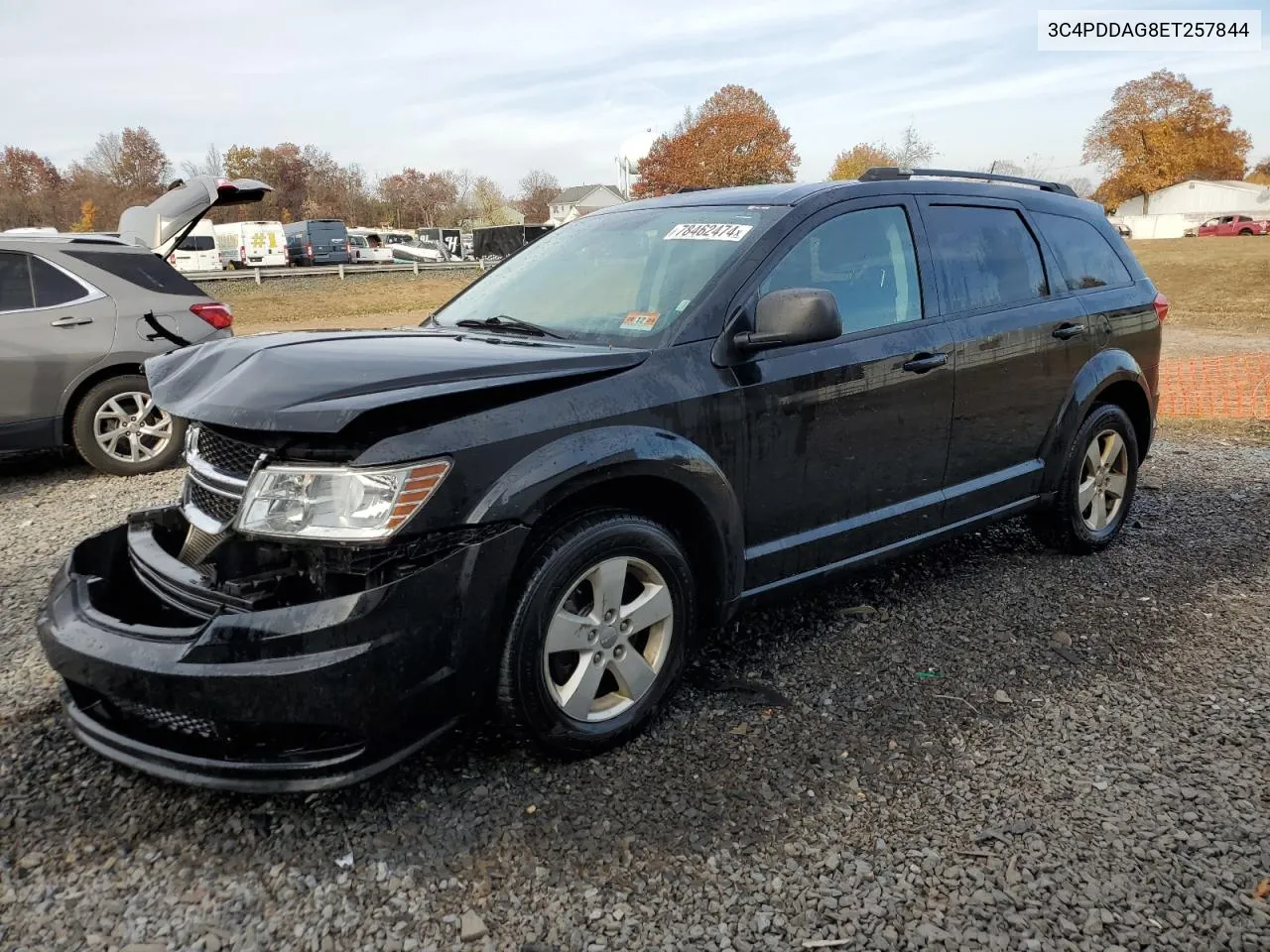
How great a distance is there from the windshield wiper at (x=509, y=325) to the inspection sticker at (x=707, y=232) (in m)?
0.64

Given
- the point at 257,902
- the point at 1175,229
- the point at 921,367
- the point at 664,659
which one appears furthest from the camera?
the point at 1175,229

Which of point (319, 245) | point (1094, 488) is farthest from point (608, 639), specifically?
point (319, 245)

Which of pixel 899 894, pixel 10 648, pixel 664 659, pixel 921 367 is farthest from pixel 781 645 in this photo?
pixel 10 648

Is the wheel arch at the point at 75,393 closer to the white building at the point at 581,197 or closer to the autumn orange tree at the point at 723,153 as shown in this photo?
the autumn orange tree at the point at 723,153

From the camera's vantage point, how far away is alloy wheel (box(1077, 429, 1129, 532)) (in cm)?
478

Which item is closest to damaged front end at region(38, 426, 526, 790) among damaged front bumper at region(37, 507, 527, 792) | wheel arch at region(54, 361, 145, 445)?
damaged front bumper at region(37, 507, 527, 792)

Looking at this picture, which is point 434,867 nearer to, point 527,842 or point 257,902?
point 527,842

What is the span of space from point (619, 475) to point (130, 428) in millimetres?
5315

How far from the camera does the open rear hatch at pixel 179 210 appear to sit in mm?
6992

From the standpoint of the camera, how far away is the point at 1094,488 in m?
4.83

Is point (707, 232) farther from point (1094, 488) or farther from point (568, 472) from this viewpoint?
point (1094, 488)

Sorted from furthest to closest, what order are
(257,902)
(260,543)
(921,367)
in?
1. (921,367)
2. (260,543)
3. (257,902)

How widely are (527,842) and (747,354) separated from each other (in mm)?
1682

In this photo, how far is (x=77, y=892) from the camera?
7.84 ft
